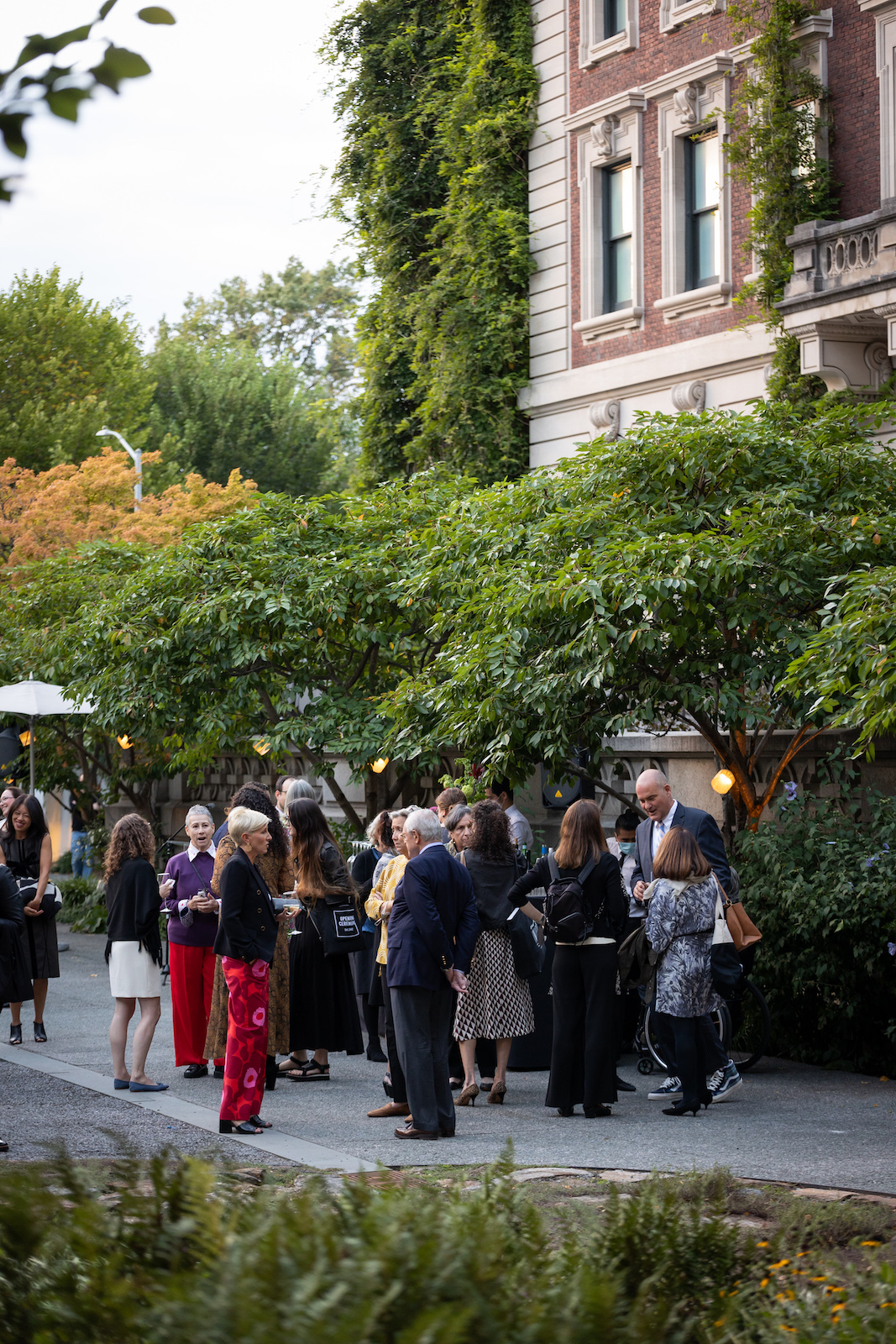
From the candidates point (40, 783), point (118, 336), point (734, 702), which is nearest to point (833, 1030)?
point (734, 702)

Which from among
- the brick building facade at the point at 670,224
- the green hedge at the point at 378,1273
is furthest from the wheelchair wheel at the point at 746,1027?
the brick building facade at the point at 670,224

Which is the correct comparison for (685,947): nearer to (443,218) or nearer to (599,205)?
(599,205)

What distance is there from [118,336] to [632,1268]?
3717 cm

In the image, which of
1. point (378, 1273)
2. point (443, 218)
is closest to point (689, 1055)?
point (378, 1273)

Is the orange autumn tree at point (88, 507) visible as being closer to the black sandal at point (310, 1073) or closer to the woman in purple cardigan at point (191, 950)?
the woman in purple cardigan at point (191, 950)

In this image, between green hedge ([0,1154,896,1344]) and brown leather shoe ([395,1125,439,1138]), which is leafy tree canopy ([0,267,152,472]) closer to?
brown leather shoe ([395,1125,439,1138])

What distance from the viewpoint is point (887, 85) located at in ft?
59.1

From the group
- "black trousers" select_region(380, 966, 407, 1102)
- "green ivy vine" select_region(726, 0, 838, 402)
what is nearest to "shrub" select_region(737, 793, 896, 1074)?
"black trousers" select_region(380, 966, 407, 1102)

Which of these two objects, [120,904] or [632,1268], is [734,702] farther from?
[632,1268]

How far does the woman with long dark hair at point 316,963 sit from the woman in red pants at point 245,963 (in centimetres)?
151

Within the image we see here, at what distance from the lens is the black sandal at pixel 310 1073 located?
11.1 m

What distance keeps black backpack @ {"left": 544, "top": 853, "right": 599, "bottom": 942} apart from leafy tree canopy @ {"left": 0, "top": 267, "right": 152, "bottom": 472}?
27051 mm

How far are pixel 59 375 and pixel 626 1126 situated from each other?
31581mm

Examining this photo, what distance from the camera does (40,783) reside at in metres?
23.9
